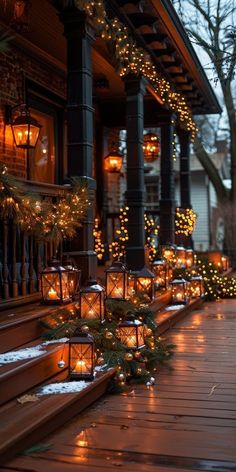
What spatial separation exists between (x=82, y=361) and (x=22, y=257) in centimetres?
123

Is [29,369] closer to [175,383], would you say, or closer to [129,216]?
[175,383]

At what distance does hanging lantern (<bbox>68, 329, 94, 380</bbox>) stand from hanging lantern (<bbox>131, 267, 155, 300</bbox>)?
2.40 meters

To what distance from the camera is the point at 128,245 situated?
762 centimetres

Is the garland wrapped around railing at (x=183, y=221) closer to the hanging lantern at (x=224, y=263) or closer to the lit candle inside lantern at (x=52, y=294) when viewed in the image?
the hanging lantern at (x=224, y=263)

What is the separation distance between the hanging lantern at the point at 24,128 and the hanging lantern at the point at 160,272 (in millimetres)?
2168

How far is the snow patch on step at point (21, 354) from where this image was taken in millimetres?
3424

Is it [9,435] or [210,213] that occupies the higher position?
[210,213]

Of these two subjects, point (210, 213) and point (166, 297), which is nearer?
point (166, 297)

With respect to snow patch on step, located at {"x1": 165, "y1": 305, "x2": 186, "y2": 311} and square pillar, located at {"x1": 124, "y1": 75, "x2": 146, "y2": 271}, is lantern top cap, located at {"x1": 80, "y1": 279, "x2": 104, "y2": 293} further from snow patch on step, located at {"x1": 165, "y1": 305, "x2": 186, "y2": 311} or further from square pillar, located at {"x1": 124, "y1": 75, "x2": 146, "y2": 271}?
square pillar, located at {"x1": 124, "y1": 75, "x2": 146, "y2": 271}

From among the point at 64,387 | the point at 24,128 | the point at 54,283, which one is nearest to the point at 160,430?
the point at 64,387

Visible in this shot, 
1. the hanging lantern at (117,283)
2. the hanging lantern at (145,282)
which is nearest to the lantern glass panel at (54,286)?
the hanging lantern at (117,283)

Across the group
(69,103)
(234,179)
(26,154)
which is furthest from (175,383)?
(234,179)

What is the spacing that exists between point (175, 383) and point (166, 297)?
122 inches

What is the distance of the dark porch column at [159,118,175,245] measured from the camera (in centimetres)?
963
